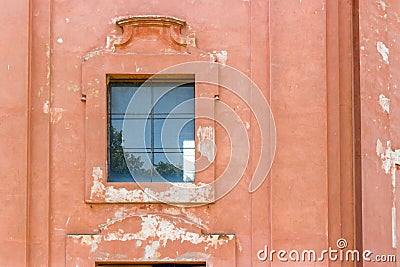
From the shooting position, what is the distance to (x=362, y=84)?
9.77m

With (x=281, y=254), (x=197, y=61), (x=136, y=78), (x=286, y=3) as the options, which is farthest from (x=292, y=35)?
(x=281, y=254)

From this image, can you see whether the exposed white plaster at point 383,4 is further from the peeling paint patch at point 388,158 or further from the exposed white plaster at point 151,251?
the exposed white plaster at point 151,251

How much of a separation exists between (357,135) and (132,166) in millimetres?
2584

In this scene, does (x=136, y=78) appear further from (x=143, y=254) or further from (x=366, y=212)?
(x=366, y=212)

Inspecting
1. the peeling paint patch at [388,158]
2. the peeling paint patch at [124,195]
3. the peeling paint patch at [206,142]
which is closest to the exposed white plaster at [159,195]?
the peeling paint patch at [124,195]

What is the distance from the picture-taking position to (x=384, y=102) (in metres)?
9.91

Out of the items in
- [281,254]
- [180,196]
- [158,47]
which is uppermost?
[158,47]

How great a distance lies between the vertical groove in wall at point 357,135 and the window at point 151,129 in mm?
1851

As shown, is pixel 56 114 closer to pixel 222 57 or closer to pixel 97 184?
pixel 97 184

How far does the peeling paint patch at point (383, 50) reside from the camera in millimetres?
9984

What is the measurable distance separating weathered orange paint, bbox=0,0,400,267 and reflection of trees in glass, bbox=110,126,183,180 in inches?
7.8

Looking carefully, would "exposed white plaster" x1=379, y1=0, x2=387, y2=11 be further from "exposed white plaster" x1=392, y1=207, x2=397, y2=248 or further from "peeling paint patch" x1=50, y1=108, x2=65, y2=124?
"peeling paint patch" x1=50, y1=108, x2=65, y2=124

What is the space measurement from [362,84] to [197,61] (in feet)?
6.21

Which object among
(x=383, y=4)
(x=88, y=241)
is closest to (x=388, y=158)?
→ (x=383, y=4)
